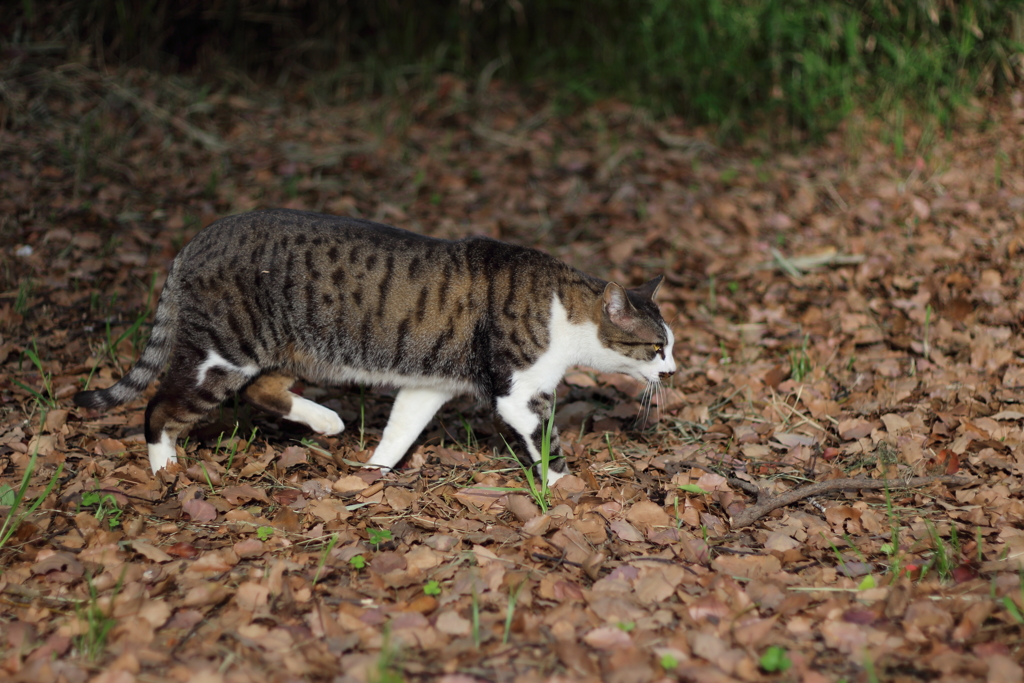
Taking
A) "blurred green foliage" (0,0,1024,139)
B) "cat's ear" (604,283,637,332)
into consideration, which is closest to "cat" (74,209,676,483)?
"cat's ear" (604,283,637,332)

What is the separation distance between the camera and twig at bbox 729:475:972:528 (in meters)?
3.46

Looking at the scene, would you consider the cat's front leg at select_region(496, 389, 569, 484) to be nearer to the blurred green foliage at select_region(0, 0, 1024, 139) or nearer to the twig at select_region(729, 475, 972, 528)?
the twig at select_region(729, 475, 972, 528)

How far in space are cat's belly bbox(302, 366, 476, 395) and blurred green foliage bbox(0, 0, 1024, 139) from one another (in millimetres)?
5371

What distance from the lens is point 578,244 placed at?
692 cm

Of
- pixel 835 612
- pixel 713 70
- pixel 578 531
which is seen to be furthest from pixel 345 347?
pixel 713 70

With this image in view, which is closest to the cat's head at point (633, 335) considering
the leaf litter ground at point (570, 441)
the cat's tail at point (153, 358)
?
the leaf litter ground at point (570, 441)

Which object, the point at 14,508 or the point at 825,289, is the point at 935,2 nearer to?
the point at 825,289

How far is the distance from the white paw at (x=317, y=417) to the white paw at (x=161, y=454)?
1.99 ft

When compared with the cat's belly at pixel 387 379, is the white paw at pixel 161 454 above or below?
below

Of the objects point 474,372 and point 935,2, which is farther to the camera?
point 935,2

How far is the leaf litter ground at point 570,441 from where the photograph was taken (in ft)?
8.86

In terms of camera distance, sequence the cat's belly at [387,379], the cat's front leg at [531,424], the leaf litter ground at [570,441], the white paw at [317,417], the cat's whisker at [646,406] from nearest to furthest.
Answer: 1. the leaf litter ground at [570,441]
2. the cat's front leg at [531,424]
3. the cat's belly at [387,379]
4. the white paw at [317,417]
5. the cat's whisker at [646,406]

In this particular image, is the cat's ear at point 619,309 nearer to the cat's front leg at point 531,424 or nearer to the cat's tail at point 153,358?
the cat's front leg at point 531,424

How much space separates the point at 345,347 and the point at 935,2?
261 inches
